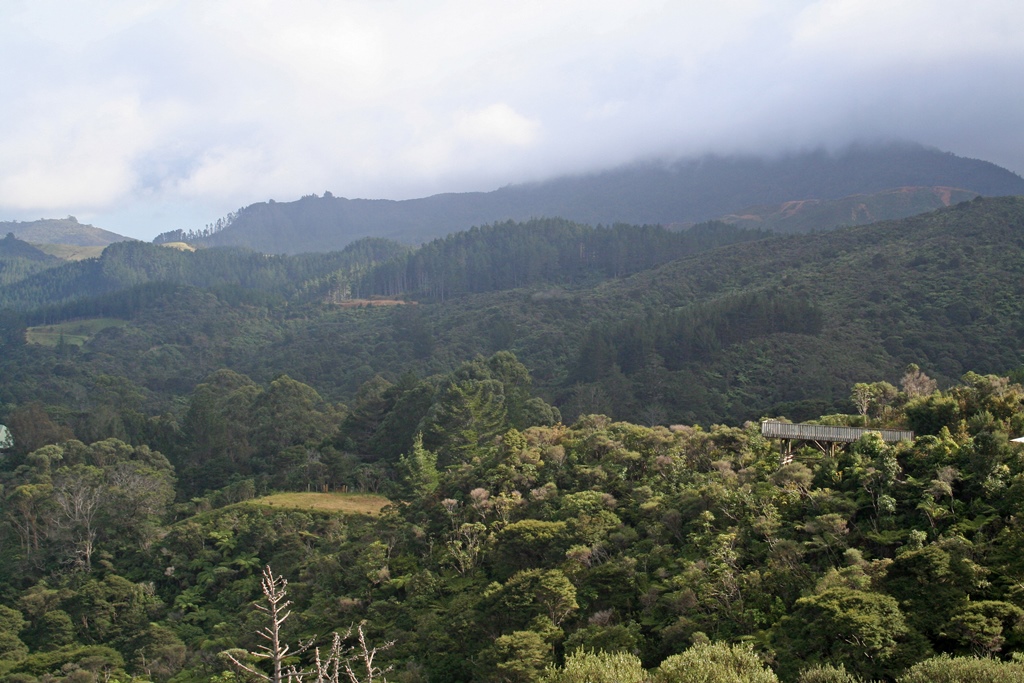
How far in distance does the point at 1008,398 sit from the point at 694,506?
8823mm

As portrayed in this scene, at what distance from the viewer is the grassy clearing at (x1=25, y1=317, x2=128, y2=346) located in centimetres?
10650

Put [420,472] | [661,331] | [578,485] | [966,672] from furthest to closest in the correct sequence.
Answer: [661,331] < [420,472] < [578,485] < [966,672]

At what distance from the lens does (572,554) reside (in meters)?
25.0

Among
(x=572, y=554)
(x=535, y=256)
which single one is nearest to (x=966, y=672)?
(x=572, y=554)

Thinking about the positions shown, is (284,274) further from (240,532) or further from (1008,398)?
(1008,398)

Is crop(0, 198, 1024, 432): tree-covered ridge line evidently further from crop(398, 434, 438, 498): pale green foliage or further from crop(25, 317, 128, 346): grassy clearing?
crop(398, 434, 438, 498): pale green foliage

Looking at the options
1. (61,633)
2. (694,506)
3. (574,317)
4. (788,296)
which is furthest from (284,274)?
(694,506)

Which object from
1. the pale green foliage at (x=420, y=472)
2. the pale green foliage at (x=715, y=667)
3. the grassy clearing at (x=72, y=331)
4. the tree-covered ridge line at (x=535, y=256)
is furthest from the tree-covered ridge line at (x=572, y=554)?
the tree-covered ridge line at (x=535, y=256)

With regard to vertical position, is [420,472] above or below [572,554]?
below

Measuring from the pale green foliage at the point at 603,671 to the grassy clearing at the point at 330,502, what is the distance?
25.4 m

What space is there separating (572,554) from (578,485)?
196 inches

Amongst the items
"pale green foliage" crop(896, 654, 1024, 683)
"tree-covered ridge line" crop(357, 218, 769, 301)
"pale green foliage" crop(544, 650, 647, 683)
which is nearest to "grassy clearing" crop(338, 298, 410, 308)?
"tree-covered ridge line" crop(357, 218, 769, 301)

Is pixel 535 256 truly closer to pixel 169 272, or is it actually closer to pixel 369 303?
pixel 369 303

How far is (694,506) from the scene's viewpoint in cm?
2522
